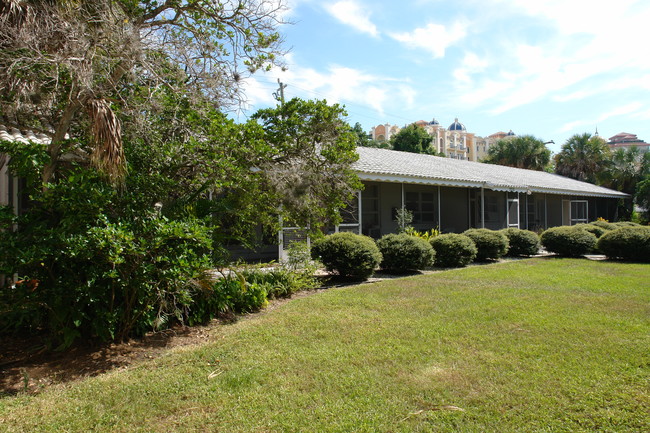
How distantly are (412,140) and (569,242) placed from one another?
27.7 m

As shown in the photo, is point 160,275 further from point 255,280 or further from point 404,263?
point 404,263

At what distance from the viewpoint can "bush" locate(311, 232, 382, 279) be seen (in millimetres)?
9516

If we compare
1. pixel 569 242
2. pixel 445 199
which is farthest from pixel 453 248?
pixel 445 199

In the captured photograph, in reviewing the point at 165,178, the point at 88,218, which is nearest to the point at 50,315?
the point at 88,218

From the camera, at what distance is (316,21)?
8422 millimetres

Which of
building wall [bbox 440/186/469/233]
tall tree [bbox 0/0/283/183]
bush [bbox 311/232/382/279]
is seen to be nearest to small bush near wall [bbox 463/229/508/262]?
bush [bbox 311/232/382/279]

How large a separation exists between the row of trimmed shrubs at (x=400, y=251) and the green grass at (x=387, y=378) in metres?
2.53

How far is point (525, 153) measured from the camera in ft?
120

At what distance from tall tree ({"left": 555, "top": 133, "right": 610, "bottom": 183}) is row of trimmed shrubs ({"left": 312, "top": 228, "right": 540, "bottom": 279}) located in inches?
1009

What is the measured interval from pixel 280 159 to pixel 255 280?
2180 millimetres

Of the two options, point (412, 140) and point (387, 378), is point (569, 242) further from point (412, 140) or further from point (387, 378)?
point (412, 140)

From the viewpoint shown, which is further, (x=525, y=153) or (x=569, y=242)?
(x=525, y=153)

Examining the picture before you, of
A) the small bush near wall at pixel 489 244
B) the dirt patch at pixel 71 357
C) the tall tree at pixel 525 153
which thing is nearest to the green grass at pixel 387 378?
the dirt patch at pixel 71 357

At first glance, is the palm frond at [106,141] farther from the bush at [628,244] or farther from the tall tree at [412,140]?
the tall tree at [412,140]
